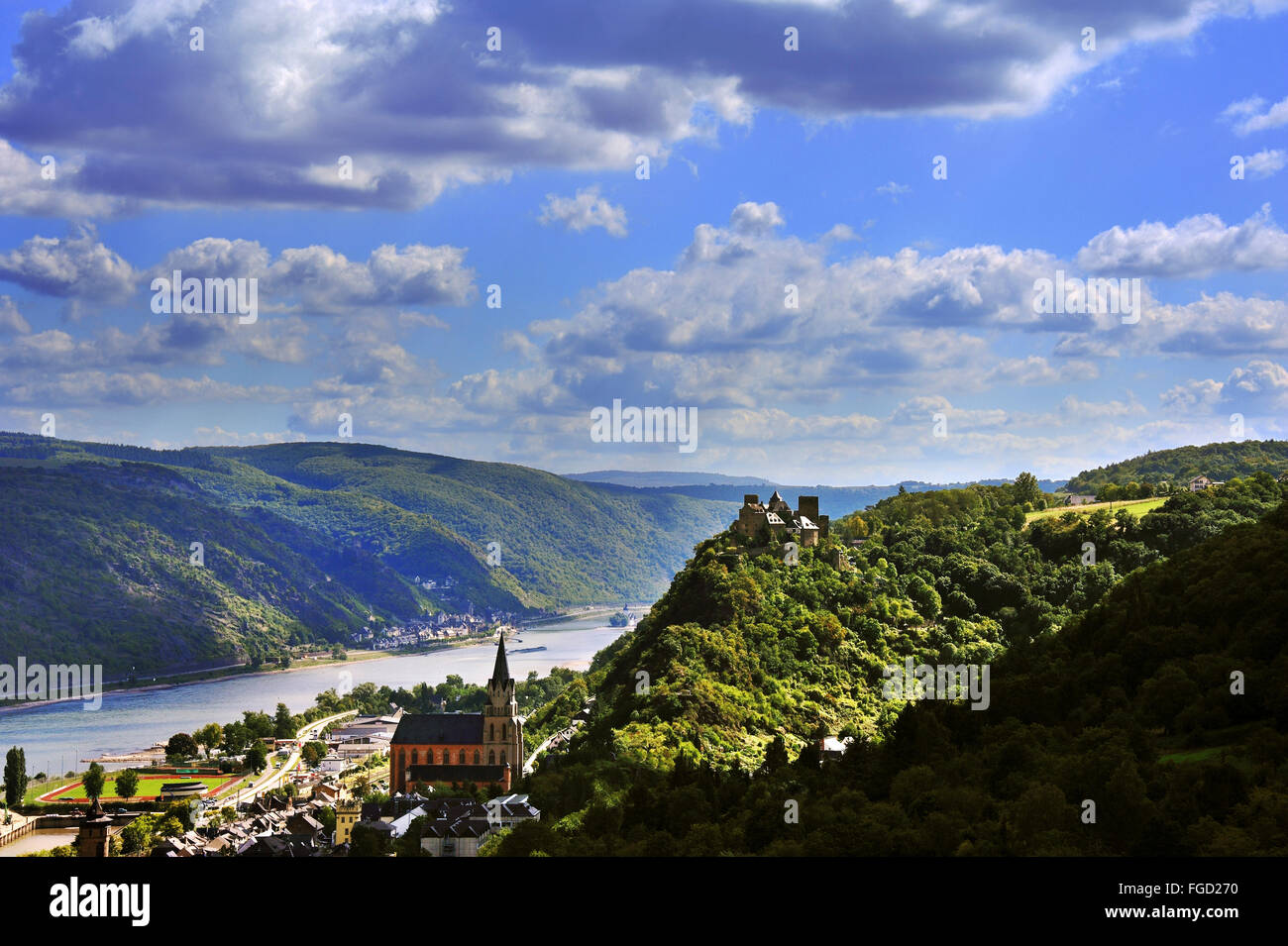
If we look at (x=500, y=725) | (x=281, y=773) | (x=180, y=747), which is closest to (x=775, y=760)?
(x=500, y=725)

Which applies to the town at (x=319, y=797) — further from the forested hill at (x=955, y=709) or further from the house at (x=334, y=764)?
the forested hill at (x=955, y=709)

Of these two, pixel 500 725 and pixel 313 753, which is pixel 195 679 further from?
pixel 500 725

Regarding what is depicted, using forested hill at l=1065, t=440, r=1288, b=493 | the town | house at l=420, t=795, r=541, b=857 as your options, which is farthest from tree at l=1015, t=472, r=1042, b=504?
house at l=420, t=795, r=541, b=857

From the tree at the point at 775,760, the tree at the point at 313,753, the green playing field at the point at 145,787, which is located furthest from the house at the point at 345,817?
the tree at the point at 313,753
